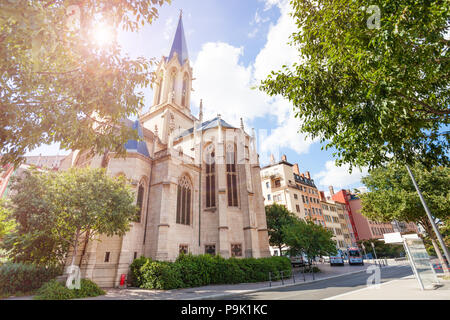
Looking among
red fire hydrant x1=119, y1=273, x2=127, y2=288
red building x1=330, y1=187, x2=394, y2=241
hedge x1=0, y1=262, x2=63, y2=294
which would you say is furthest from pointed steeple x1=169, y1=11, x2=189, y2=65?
red building x1=330, y1=187, x2=394, y2=241

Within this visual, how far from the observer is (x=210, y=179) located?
23.5 m

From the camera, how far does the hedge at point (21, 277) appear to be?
12.7m

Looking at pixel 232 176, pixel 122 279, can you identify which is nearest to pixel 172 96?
pixel 232 176

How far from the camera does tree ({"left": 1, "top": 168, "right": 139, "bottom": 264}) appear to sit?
40.6 ft

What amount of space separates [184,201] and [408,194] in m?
18.3

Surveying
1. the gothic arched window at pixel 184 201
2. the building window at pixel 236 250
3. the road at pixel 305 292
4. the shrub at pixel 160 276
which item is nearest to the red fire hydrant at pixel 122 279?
the shrub at pixel 160 276

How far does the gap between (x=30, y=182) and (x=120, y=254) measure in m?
7.63

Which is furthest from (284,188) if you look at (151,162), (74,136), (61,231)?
(74,136)

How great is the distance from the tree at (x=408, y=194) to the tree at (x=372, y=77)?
10.2 m

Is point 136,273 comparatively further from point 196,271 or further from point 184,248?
point 184,248

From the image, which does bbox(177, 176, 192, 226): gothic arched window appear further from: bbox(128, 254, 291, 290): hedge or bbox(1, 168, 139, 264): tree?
bbox(1, 168, 139, 264): tree

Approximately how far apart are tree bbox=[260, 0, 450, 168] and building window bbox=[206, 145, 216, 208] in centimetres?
1647

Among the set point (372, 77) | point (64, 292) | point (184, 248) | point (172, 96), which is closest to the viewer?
point (372, 77)

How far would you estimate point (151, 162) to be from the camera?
830 inches
